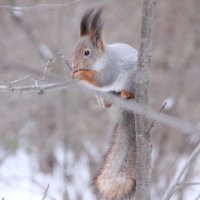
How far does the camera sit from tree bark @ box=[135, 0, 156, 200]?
1.45 meters

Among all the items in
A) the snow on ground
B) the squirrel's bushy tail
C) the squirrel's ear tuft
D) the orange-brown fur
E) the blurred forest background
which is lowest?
the squirrel's bushy tail

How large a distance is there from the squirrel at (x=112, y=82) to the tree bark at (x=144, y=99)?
10cm

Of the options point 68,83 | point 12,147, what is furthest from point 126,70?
point 12,147

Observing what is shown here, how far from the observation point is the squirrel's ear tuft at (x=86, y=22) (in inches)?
69.1

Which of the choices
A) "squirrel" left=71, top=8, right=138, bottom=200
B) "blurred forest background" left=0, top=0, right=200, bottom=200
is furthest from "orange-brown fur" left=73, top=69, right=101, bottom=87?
"blurred forest background" left=0, top=0, right=200, bottom=200

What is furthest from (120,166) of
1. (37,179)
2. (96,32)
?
(37,179)

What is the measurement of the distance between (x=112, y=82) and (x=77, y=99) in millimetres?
Answer: 3077

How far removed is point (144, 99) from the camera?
4.92 feet

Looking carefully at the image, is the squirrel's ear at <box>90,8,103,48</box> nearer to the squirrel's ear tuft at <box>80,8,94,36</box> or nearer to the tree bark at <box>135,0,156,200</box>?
the squirrel's ear tuft at <box>80,8,94,36</box>

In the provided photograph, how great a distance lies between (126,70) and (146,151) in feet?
0.89

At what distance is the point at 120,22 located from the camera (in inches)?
198

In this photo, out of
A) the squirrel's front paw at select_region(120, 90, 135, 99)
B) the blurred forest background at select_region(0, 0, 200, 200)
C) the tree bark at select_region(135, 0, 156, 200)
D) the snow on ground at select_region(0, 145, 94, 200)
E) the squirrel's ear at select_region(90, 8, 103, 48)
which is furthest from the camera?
the blurred forest background at select_region(0, 0, 200, 200)

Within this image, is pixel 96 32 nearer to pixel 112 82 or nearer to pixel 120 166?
pixel 112 82

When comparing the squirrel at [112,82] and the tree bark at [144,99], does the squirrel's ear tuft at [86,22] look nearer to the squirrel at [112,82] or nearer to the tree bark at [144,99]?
the squirrel at [112,82]
